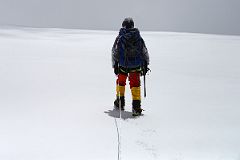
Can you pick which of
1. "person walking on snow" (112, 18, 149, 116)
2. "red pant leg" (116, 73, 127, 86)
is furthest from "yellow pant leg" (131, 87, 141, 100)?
"red pant leg" (116, 73, 127, 86)

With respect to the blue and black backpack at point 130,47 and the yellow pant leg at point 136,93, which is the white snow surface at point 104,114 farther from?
the blue and black backpack at point 130,47

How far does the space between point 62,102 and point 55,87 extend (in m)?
1.65

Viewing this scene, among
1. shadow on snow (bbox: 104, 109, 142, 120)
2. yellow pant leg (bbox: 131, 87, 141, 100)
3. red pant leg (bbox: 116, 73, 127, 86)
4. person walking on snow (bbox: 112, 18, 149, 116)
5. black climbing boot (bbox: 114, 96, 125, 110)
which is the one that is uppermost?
person walking on snow (bbox: 112, 18, 149, 116)

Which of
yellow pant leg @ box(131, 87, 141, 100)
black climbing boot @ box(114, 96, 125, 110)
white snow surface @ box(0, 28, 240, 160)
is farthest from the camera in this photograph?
black climbing boot @ box(114, 96, 125, 110)

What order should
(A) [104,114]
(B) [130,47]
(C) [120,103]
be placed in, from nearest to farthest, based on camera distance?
1. (B) [130,47]
2. (A) [104,114]
3. (C) [120,103]

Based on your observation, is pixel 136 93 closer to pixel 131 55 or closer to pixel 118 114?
pixel 118 114

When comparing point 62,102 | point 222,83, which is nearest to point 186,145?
point 62,102

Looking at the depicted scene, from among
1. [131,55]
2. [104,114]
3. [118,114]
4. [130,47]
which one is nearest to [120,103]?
[118,114]

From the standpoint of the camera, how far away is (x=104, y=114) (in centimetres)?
845

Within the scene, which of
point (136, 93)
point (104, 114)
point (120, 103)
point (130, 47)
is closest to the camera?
point (130, 47)

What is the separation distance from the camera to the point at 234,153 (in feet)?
21.5

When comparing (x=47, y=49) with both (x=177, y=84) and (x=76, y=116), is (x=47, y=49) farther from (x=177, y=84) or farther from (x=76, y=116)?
(x=76, y=116)

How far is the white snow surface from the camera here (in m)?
6.43

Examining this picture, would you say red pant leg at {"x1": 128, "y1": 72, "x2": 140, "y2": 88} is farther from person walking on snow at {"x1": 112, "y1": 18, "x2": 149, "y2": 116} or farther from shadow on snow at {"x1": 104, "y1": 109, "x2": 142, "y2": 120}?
shadow on snow at {"x1": 104, "y1": 109, "x2": 142, "y2": 120}
